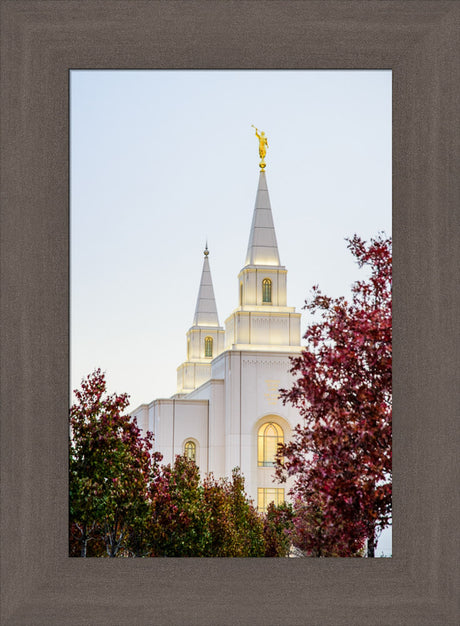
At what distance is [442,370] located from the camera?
2479 mm

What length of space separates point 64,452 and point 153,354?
74 cm

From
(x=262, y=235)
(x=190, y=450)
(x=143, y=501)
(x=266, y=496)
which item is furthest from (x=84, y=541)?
(x=262, y=235)

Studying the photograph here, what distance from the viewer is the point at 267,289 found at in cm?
310

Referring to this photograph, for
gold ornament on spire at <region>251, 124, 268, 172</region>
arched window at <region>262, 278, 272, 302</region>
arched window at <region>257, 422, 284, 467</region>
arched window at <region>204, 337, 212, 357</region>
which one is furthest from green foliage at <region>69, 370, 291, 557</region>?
gold ornament on spire at <region>251, 124, 268, 172</region>

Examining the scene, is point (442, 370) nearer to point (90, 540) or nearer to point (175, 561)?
point (175, 561)

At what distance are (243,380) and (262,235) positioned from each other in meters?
0.69

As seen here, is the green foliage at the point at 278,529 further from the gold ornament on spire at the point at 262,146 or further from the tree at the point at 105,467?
the gold ornament on spire at the point at 262,146

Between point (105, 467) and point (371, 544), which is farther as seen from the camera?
point (105, 467)

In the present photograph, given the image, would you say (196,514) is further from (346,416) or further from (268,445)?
(346,416)

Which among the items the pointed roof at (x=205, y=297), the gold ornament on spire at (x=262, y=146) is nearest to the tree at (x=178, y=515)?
the pointed roof at (x=205, y=297)

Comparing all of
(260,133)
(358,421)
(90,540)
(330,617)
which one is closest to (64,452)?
(90,540)

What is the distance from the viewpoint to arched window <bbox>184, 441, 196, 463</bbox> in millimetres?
3311

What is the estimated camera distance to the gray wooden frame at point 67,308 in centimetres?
240

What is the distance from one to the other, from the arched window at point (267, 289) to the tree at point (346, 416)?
0.18m
